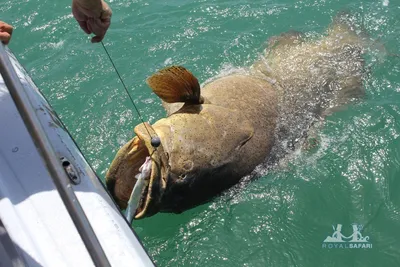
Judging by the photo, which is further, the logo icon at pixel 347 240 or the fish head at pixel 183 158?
the logo icon at pixel 347 240

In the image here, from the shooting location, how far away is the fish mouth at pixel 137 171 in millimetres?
3787

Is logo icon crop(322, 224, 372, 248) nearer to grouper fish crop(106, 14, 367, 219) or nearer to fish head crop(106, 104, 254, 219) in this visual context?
grouper fish crop(106, 14, 367, 219)

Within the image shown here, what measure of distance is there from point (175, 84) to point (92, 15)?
1.16m

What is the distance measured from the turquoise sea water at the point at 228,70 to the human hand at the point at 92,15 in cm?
206

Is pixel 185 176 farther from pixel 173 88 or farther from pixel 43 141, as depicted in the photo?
pixel 43 141

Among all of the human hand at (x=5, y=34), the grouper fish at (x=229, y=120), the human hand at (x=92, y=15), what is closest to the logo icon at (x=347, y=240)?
the grouper fish at (x=229, y=120)

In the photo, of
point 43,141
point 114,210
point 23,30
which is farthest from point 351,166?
point 23,30

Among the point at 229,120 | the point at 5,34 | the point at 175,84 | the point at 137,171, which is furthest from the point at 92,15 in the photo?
the point at 229,120

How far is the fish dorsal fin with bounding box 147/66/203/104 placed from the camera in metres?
4.37

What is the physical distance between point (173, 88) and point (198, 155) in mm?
715

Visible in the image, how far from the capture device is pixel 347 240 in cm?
485

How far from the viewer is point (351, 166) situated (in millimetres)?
5434

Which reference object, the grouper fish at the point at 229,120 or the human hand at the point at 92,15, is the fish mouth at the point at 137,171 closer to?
the grouper fish at the point at 229,120

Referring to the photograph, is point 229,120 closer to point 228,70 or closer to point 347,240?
point 347,240
